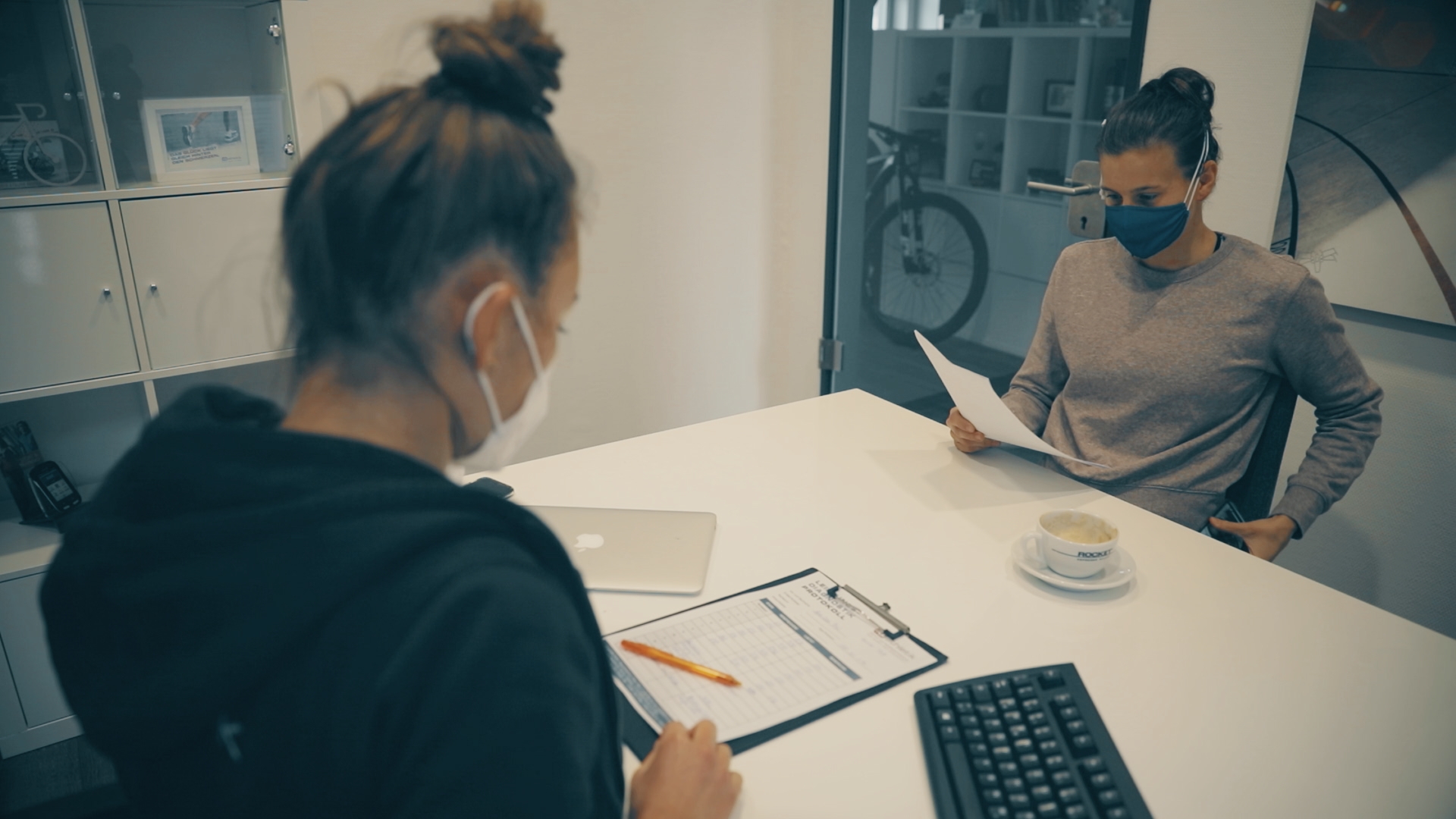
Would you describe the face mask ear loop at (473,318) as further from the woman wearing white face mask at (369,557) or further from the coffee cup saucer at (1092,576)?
the coffee cup saucer at (1092,576)

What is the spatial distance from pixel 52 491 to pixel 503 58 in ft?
6.51

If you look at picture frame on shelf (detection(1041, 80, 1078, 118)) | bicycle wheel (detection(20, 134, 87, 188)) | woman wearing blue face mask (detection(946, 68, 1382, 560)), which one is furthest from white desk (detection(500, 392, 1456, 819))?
picture frame on shelf (detection(1041, 80, 1078, 118))

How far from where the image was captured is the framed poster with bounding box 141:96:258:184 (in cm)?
195

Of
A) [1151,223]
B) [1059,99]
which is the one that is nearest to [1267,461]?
[1151,223]

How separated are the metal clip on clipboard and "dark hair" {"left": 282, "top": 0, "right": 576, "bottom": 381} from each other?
0.60m

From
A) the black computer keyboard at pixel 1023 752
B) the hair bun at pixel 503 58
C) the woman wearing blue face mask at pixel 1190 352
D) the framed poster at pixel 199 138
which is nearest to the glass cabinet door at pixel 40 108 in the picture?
the framed poster at pixel 199 138

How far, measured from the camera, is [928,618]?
1105 millimetres

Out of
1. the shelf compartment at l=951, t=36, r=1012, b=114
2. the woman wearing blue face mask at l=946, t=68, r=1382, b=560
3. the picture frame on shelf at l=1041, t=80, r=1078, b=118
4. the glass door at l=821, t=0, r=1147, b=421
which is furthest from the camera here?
the shelf compartment at l=951, t=36, r=1012, b=114

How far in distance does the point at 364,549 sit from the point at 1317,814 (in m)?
0.83

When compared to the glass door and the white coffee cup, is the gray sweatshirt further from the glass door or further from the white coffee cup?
the glass door

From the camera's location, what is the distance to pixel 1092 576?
46.2 inches

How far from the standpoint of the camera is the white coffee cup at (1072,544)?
3.76 feet

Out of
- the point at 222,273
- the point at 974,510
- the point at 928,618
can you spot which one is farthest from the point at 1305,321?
the point at 222,273

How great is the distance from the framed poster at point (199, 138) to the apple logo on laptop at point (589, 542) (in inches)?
53.3
